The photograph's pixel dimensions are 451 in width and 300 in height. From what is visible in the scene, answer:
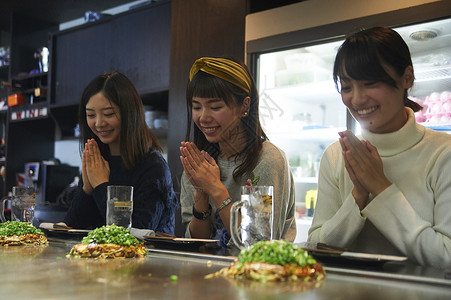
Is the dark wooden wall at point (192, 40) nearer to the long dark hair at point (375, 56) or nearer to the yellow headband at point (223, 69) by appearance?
the yellow headband at point (223, 69)

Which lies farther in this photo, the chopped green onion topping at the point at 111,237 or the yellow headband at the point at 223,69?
the yellow headband at the point at 223,69

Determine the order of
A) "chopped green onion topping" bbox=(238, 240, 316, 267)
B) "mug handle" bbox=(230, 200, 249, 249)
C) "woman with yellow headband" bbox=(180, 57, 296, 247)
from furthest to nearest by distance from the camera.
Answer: "woman with yellow headband" bbox=(180, 57, 296, 247), "mug handle" bbox=(230, 200, 249, 249), "chopped green onion topping" bbox=(238, 240, 316, 267)

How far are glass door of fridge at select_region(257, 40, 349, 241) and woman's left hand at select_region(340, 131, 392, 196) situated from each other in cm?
161

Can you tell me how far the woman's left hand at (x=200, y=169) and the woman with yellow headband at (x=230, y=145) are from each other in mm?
14

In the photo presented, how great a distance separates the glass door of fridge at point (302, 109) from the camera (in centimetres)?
295

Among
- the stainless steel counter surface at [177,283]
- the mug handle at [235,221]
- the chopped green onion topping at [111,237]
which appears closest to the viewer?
the stainless steel counter surface at [177,283]

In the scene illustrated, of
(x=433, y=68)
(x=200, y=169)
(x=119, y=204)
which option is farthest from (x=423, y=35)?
(x=119, y=204)

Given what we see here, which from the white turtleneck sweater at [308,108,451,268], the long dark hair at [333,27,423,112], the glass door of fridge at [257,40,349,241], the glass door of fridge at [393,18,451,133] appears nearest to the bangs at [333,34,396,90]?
the long dark hair at [333,27,423,112]

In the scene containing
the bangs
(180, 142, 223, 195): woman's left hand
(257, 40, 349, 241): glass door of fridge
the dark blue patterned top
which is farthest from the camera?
(257, 40, 349, 241): glass door of fridge

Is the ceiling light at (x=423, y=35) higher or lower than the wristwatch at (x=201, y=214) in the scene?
higher

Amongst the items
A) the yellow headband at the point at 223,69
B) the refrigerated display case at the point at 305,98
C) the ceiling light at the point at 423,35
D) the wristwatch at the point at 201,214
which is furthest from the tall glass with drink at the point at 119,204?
the ceiling light at the point at 423,35

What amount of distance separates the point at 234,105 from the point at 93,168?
632 millimetres

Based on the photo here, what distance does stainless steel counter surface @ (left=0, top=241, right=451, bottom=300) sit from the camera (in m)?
0.73

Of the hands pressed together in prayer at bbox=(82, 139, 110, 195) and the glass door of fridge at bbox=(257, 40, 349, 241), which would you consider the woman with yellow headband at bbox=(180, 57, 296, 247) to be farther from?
the glass door of fridge at bbox=(257, 40, 349, 241)
